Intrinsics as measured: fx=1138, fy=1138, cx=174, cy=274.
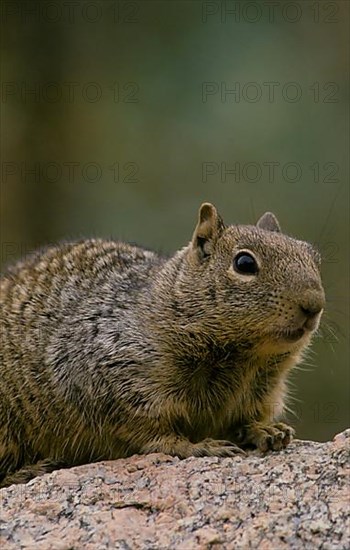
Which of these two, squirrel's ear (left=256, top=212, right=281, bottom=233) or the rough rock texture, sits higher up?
squirrel's ear (left=256, top=212, right=281, bottom=233)

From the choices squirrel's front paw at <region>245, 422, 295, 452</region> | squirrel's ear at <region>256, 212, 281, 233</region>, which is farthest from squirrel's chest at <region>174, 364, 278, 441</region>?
squirrel's ear at <region>256, 212, 281, 233</region>

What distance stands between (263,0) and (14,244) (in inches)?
189

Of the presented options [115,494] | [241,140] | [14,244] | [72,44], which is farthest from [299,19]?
[115,494]

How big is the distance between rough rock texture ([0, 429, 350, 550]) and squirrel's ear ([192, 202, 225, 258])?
1.20 metres

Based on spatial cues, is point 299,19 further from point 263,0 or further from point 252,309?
point 252,309

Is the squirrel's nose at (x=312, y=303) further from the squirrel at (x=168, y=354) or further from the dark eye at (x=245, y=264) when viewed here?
the dark eye at (x=245, y=264)

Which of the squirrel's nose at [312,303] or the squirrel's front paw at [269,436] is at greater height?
the squirrel's nose at [312,303]

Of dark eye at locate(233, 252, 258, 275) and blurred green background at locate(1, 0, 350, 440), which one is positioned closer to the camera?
dark eye at locate(233, 252, 258, 275)

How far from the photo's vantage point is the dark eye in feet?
17.7

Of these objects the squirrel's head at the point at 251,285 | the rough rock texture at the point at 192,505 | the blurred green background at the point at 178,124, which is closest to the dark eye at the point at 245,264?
the squirrel's head at the point at 251,285

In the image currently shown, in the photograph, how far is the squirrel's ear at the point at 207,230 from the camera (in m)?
5.84

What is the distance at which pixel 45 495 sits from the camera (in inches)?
191

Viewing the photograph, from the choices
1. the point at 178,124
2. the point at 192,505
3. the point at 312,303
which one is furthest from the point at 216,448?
the point at 178,124

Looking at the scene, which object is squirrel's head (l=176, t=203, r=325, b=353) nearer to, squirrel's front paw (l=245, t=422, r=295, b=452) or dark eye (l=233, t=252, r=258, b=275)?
dark eye (l=233, t=252, r=258, b=275)
